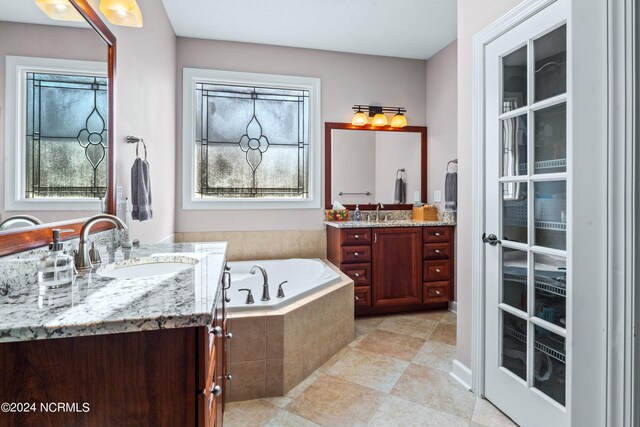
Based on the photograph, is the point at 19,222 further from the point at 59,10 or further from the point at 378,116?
the point at 378,116

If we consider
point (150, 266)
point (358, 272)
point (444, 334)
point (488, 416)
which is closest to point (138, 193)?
point (150, 266)

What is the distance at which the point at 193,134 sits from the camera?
3459 millimetres

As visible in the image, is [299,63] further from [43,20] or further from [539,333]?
[539,333]

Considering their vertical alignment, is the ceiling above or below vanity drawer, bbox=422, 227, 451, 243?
above

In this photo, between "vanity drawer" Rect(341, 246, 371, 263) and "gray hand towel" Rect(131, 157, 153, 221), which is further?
"vanity drawer" Rect(341, 246, 371, 263)

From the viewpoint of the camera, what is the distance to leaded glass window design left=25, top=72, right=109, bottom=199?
1139 mm

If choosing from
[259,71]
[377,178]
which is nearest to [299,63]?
[259,71]

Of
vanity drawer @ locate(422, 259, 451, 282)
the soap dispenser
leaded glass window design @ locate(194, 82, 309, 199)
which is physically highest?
leaded glass window design @ locate(194, 82, 309, 199)

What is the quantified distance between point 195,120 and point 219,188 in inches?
27.9

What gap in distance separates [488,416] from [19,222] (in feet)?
7.25

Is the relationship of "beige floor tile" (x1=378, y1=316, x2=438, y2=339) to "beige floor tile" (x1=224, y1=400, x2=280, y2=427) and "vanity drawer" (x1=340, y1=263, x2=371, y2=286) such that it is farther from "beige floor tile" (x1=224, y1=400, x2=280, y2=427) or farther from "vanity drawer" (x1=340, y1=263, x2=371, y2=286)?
"beige floor tile" (x1=224, y1=400, x2=280, y2=427)

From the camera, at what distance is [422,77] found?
4.00 meters

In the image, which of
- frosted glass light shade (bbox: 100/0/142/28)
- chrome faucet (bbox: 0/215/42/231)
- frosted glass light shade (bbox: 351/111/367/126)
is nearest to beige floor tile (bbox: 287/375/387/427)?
chrome faucet (bbox: 0/215/42/231)

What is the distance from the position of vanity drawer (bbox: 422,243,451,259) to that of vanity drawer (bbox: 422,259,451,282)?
0.19 ft
